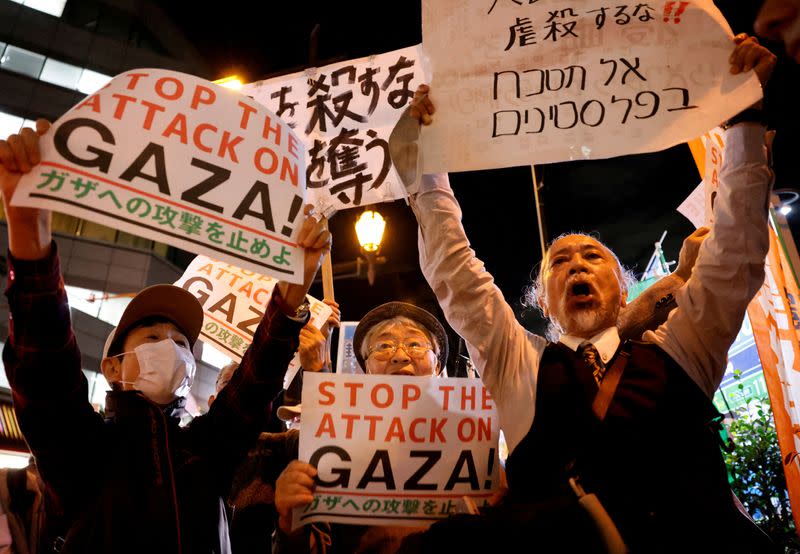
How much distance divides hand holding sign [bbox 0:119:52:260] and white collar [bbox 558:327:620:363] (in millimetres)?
2030

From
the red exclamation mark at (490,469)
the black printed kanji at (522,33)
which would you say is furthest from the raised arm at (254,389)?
the black printed kanji at (522,33)

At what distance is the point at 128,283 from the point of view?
19578 mm

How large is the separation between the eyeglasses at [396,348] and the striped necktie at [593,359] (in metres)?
0.95

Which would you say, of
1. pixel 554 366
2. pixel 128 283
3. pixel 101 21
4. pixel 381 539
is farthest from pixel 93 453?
pixel 101 21

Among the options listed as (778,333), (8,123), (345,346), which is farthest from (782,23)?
(8,123)

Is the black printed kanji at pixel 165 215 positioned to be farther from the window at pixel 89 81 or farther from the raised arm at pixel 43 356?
the window at pixel 89 81

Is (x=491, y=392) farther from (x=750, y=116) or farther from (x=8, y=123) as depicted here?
(x=8, y=123)

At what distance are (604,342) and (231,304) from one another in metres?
2.75

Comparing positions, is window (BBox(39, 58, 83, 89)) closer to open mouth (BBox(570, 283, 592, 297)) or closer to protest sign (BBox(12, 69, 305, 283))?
protest sign (BBox(12, 69, 305, 283))

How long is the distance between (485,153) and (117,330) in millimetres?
1833

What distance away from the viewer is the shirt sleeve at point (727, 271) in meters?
2.09

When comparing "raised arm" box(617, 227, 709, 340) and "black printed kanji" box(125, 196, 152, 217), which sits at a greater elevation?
"raised arm" box(617, 227, 709, 340)

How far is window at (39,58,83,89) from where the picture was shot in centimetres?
2007

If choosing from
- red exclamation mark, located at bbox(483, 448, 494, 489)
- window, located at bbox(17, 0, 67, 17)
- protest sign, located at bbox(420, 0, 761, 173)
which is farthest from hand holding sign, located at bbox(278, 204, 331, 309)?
window, located at bbox(17, 0, 67, 17)
